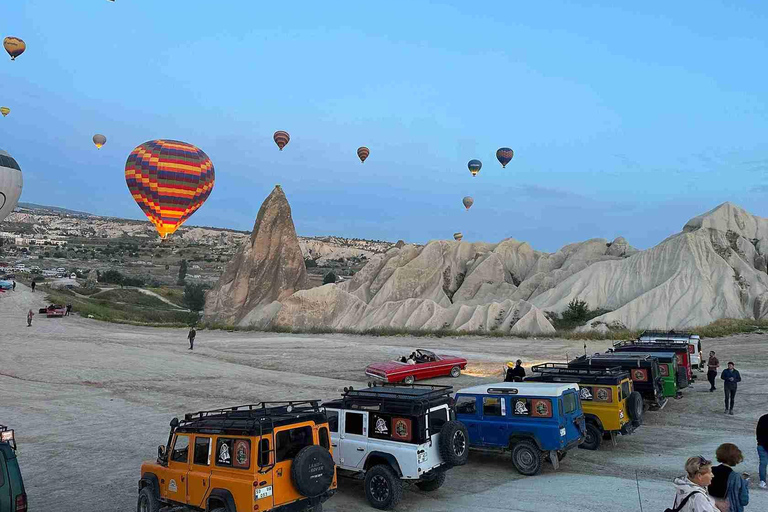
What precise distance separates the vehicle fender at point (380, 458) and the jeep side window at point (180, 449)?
10.9 ft

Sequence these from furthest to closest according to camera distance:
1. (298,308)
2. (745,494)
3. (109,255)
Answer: (109,255) → (298,308) → (745,494)

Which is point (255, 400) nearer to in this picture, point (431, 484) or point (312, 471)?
point (431, 484)

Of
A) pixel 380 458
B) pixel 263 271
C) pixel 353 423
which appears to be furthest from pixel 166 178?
pixel 380 458

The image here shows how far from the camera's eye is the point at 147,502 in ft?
31.9

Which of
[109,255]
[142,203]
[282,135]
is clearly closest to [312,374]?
[142,203]

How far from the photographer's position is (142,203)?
49094mm

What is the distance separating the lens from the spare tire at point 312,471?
8.62m

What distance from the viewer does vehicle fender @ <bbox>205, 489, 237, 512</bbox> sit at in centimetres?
841

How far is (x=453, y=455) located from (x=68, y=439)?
12.0 meters

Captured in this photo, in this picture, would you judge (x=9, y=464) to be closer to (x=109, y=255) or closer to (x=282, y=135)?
(x=282, y=135)

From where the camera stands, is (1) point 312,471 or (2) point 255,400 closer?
(1) point 312,471

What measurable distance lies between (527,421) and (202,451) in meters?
6.82

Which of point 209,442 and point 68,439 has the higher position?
point 209,442

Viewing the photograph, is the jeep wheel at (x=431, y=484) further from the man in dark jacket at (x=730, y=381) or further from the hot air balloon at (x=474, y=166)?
the hot air balloon at (x=474, y=166)
